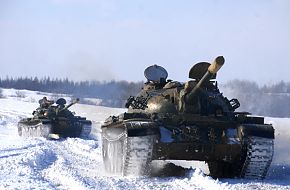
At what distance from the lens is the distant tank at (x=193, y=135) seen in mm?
10691

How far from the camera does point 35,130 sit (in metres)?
25.2

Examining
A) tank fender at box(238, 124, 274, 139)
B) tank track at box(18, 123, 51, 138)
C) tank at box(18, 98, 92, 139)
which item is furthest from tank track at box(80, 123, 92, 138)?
tank fender at box(238, 124, 274, 139)

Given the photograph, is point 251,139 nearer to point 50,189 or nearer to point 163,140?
point 163,140

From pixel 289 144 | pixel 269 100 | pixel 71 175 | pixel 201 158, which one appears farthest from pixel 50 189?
pixel 269 100

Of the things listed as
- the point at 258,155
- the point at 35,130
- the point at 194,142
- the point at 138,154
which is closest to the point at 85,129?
the point at 35,130

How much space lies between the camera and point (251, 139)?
1093cm

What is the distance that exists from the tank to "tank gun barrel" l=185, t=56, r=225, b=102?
12.9 metres

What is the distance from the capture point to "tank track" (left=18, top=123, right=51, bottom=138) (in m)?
24.0

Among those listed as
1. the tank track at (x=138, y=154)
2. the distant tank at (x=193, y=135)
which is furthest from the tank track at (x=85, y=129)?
the tank track at (x=138, y=154)

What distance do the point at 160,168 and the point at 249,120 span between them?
7.81 ft

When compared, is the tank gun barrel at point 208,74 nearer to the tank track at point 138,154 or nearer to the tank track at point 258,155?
the tank track at point 258,155

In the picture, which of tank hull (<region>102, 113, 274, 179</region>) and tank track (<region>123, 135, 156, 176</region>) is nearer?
tank track (<region>123, 135, 156, 176</region>)

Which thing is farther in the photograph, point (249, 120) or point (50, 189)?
point (249, 120)

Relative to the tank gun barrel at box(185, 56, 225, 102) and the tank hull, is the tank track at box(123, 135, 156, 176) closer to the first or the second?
the tank hull
